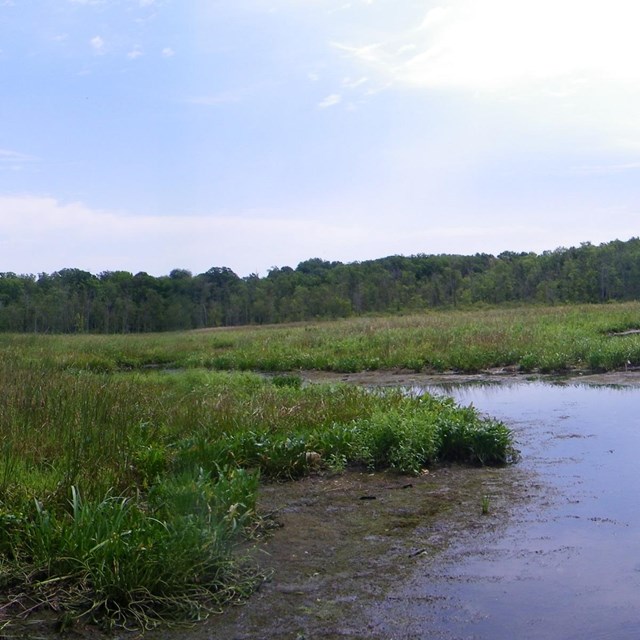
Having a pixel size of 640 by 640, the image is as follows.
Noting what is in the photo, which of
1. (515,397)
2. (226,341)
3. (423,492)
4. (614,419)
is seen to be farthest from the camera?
(226,341)

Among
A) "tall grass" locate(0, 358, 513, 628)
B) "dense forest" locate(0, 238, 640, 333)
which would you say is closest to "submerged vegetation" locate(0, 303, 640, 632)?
"tall grass" locate(0, 358, 513, 628)

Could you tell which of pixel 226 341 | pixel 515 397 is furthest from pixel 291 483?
pixel 226 341

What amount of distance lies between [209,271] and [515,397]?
42.2 m

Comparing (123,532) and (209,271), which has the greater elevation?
(209,271)

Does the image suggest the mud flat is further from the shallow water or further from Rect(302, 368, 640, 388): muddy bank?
Rect(302, 368, 640, 388): muddy bank

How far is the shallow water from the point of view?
429 cm

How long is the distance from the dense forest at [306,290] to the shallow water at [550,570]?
89.0ft

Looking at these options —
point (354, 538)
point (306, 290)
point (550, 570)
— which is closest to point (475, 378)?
point (354, 538)

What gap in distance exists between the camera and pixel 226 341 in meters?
30.2

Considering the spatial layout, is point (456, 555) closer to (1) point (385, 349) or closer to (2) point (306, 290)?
(1) point (385, 349)

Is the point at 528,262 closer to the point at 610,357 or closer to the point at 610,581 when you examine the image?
the point at 610,357

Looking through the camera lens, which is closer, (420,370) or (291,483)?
(291,483)

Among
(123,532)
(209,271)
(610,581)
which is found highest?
(209,271)

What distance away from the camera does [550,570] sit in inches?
201
